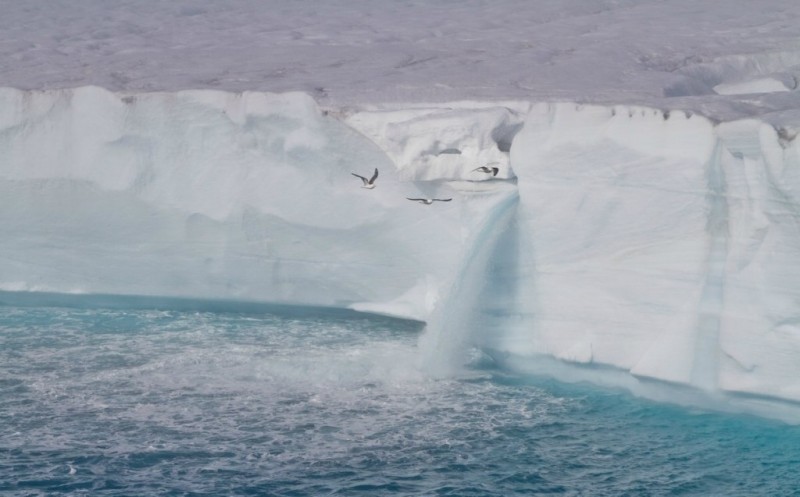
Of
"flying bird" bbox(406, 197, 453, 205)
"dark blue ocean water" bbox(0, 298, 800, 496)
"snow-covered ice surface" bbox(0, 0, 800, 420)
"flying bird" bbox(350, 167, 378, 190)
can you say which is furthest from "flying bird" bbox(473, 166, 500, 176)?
"dark blue ocean water" bbox(0, 298, 800, 496)

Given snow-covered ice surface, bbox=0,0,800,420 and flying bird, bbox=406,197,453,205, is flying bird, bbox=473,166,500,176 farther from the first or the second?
flying bird, bbox=406,197,453,205

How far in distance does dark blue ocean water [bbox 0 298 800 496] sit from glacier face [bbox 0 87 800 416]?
0.39 meters

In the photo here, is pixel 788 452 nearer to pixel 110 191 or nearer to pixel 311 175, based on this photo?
pixel 311 175

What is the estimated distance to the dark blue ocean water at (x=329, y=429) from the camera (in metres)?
5.11

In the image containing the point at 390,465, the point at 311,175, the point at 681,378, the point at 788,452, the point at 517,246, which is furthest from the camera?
the point at 311,175

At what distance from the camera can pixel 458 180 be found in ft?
23.1

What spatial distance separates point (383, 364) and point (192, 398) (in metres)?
1.39

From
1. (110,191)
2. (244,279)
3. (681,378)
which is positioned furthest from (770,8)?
(110,191)

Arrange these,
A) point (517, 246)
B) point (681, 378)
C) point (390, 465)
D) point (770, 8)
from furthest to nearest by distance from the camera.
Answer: point (770, 8)
point (517, 246)
point (681, 378)
point (390, 465)

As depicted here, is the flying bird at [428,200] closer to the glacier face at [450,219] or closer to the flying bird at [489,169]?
the glacier face at [450,219]

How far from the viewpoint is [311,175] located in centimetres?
759

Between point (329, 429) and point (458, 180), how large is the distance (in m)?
2.17

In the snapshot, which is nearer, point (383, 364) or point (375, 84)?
point (383, 364)

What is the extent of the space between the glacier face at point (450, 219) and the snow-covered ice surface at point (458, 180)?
15 millimetres
